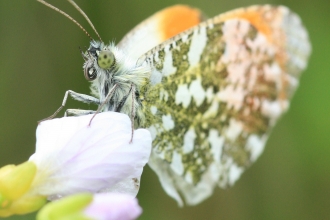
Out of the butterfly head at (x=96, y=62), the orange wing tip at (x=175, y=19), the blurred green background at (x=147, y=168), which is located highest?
the orange wing tip at (x=175, y=19)

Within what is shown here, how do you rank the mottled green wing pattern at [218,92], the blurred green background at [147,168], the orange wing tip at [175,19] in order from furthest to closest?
1. the blurred green background at [147,168]
2. the orange wing tip at [175,19]
3. the mottled green wing pattern at [218,92]

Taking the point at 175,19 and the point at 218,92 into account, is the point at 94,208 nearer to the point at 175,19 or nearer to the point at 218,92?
the point at 218,92

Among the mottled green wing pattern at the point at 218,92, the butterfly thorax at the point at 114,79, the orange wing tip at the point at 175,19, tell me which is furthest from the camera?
the orange wing tip at the point at 175,19

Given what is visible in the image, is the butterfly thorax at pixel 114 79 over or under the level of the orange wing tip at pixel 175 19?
under

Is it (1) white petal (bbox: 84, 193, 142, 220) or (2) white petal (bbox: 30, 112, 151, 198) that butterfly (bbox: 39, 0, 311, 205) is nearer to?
(2) white petal (bbox: 30, 112, 151, 198)

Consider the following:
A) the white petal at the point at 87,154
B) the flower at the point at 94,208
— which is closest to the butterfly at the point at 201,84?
the white petal at the point at 87,154

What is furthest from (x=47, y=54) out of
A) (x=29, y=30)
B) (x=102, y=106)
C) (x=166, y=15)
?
(x=102, y=106)

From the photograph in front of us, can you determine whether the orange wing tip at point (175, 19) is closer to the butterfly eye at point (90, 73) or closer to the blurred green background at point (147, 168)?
the butterfly eye at point (90, 73)
